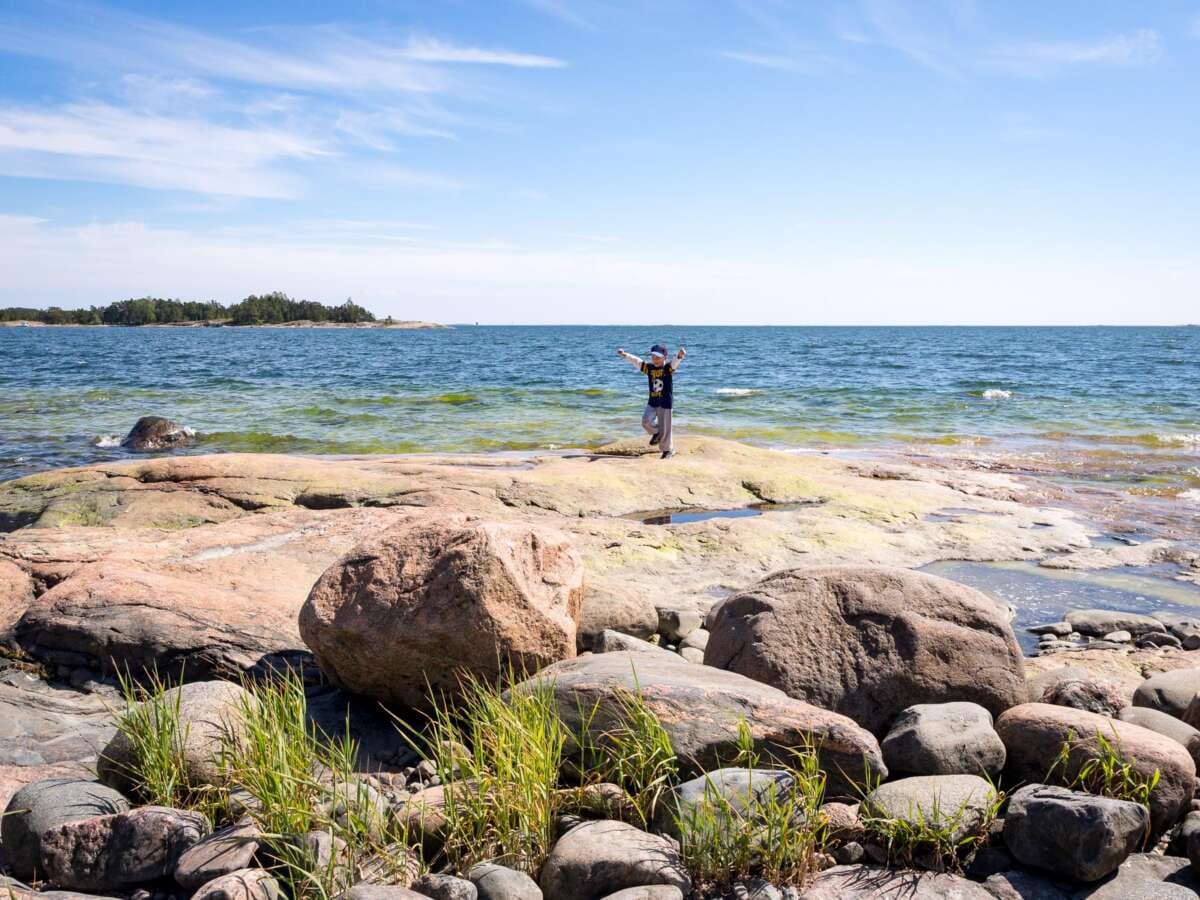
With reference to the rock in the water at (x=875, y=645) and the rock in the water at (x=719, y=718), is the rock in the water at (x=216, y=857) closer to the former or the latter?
the rock in the water at (x=719, y=718)

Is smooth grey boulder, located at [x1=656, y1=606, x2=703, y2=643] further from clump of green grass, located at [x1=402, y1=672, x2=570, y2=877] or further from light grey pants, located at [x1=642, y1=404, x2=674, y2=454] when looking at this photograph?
light grey pants, located at [x1=642, y1=404, x2=674, y2=454]

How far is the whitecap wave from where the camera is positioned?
22.2 m

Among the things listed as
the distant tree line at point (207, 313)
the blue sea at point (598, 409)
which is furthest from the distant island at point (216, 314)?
the blue sea at point (598, 409)

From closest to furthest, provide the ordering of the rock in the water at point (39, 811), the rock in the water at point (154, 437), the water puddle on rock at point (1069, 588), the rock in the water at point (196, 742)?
the rock in the water at point (39, 811), the rock in the water at point (196, 742), the water puddle on rock at point (1069, 588), the rock in the water at point (154, 437)

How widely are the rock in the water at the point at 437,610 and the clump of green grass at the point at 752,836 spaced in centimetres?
172

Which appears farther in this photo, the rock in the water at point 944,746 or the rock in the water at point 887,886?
the rock in the water at point 944,746

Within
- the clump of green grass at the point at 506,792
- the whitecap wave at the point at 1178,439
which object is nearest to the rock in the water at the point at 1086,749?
the clump of green grass at the point at 506,792

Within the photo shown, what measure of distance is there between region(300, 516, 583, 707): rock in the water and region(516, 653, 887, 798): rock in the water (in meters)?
0.64

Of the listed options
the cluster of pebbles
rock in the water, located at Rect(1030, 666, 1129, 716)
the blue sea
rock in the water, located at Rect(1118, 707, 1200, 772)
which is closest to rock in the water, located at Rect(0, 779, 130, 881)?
rock in the water, located at Rect(1030, 666, 1129, 716)

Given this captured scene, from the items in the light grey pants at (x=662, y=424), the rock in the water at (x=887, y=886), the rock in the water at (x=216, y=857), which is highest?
the light grey pants at (x=662, y=424)

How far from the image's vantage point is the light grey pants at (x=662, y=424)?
15.7 meters

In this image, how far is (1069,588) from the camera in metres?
9.64

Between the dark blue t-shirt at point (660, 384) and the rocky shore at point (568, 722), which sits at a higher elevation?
the dark blue t-shirt at point (660, 384)

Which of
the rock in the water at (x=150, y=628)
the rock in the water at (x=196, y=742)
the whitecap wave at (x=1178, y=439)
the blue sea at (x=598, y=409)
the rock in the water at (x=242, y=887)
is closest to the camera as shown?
the rock in the water at (x=242, y=887)
